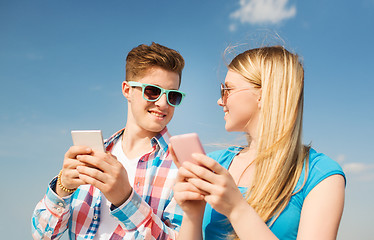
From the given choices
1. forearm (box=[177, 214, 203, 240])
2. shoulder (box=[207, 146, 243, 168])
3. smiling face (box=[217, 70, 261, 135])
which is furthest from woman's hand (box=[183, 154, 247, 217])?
shoulder (box=[207, 146, 243, 168])

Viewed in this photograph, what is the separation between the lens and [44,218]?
13.4 ft

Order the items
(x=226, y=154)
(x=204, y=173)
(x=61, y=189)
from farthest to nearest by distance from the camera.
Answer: (x=61, y=189) < (x=226, y=154) < (x=204, y=173)

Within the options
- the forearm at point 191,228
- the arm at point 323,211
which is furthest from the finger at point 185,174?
the arm at point 323,211

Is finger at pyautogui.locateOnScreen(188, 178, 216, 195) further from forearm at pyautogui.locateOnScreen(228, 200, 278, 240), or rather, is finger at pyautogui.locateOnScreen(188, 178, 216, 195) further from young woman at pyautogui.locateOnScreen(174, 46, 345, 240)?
forearm at pyautogui.locateOnScreen(228, 200, 278, 240)

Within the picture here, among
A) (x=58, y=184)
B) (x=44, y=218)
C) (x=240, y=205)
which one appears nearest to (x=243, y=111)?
(x=240, y=205)

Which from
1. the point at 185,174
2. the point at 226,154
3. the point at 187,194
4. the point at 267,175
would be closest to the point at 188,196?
the point at 187,194

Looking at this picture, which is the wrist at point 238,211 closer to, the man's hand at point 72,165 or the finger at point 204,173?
the finger at point 204,173

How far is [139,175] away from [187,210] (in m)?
1.63

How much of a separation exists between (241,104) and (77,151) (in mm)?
1787

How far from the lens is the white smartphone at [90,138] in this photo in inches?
136

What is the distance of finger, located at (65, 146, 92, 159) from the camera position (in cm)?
346

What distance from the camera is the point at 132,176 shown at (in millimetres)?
4230

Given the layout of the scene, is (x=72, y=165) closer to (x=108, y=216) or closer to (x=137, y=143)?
(x=108, y=216)

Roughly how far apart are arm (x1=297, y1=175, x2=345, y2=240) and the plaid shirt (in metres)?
1.65
